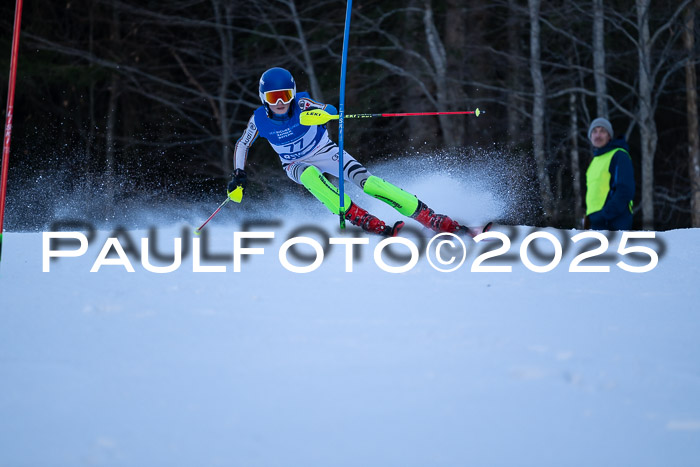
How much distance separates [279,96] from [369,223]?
106cm

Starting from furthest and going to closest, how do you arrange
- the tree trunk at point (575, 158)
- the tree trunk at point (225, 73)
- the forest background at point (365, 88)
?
the tree trunk at point (225, 73) < the tree trunk at point (575, 158) < the forest background at point (365, 88)

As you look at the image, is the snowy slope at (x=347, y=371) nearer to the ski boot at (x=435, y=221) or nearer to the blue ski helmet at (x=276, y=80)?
the ski boot at (x=435, y=221)

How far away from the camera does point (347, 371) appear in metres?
2.55

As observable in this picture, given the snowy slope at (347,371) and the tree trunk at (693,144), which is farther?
the tree trunk at (693,144)

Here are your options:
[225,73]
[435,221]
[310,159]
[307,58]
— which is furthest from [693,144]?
[310,159]

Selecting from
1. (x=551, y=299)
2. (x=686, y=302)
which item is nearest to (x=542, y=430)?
→ (x=551, y=299)

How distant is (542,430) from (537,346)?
0.64 metres

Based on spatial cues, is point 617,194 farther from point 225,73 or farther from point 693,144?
point 225,73

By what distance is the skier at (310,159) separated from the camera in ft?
17.6

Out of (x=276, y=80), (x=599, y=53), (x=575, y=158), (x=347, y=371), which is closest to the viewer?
(x=347, y=371)

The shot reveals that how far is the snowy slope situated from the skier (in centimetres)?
138

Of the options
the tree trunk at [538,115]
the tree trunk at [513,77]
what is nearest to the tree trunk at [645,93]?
the tree trunk at [538,115]

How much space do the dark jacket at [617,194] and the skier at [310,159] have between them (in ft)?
3.44

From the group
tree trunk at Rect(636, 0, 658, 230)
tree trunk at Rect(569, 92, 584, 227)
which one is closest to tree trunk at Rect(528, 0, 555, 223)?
tree trunk at Rect(569, 92, 584, 227)
